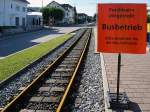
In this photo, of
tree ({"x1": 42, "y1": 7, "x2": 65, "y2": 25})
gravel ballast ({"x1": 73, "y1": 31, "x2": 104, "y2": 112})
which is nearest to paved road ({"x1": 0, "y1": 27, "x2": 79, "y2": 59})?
gravel ballast ({"x1": 73, "y1": 31, "x2": 104, "y2": 112})

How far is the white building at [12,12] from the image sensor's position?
6314 cm

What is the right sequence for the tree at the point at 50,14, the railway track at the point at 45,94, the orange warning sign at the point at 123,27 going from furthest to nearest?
the tree at the point at 50,14, the railway track at the point at 45,94, the orange warning sign at the point at 123,27

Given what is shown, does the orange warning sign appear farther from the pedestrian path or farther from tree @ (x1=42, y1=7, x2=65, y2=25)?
tree @ (x1=42, y1=7, x2=65, y2=25)

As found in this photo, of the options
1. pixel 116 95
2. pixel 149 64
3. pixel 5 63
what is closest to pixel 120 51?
pixel 116 95

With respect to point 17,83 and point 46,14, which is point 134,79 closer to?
point 17,83

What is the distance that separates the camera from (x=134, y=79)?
12758 mm

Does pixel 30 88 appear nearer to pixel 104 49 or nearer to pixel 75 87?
pixel 75 87

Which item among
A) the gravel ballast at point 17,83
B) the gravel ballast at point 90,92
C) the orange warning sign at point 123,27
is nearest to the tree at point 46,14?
the gravel ballast at point 17,83

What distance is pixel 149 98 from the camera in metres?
9.76

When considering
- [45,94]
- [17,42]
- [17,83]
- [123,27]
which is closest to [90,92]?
[45,94]

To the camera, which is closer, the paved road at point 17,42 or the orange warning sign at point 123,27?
the orange warning sign at point 123,27

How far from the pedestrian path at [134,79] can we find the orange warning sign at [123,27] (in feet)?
4.58

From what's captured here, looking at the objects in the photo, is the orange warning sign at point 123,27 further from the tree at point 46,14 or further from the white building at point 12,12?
the tree at point 46,14

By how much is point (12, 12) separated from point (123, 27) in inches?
2471
